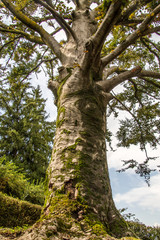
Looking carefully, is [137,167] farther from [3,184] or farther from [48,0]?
[48,0]

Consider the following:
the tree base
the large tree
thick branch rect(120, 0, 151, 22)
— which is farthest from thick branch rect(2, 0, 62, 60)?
the tree base

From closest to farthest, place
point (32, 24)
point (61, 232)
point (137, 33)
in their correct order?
1. point (61, 232)
2. point (137, 33)
3. point (32, 24)

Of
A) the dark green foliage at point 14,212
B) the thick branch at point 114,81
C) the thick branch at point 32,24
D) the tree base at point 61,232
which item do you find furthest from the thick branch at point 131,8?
the dark green foliage at point 14,212

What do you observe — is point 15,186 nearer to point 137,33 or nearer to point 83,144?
point 83,144

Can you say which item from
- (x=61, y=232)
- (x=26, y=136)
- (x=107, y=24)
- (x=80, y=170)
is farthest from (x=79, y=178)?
(x=26, y=136)

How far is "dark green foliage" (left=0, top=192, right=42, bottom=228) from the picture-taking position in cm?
369

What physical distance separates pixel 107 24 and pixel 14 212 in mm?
4286

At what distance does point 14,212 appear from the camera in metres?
3.83

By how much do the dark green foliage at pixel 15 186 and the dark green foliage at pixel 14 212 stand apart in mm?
1123

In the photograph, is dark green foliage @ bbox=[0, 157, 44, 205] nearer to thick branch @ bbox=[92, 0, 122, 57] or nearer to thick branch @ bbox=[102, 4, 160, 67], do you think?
thick branch @ bbox=[102, 4, 160, 67]

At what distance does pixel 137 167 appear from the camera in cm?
436

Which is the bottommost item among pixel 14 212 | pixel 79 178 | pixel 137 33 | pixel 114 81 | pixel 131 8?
pixel 14 212

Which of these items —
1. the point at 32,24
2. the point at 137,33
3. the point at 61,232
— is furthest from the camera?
the point at 32,24

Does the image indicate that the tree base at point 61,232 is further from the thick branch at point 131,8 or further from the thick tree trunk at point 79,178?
the thick branch at point 131,8
